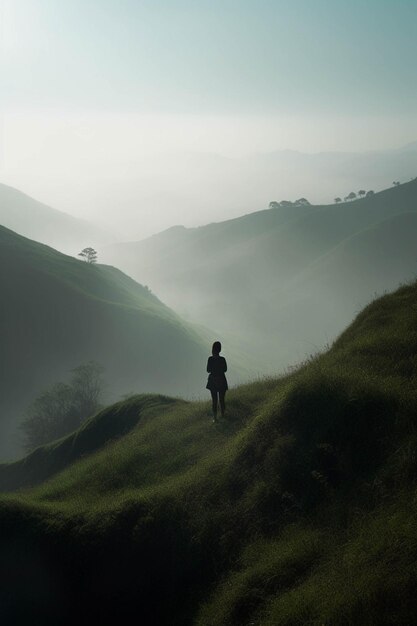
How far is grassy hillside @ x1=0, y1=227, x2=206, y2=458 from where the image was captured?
114 metres

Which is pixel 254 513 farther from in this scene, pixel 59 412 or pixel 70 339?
pixel 70 339

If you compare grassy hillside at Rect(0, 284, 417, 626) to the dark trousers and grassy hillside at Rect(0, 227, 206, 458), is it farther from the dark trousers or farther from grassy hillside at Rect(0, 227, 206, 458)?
grassy hillside at Rect(0, 227, 206, 458)

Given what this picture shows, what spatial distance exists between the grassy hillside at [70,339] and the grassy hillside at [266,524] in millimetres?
92885

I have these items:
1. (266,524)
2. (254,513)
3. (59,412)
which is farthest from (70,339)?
(266,524)

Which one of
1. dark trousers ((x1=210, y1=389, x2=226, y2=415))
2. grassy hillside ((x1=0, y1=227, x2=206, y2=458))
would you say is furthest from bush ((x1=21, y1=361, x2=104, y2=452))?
dark trousers ((x1=210, y1=389, x2=226, y2=415))

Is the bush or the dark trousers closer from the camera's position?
the dark trousers

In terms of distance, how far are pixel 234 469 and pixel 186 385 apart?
106 meters

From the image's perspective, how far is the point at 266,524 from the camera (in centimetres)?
1333

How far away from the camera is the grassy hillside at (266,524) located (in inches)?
391

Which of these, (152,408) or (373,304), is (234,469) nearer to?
(373,304)

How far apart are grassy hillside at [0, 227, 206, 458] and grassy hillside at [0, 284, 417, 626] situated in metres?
92.9

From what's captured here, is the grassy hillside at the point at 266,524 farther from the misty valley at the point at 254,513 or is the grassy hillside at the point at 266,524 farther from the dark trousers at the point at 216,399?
the dark trousers at the point at 216,399

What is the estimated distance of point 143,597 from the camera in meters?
13.9

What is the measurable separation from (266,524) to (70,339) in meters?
114
